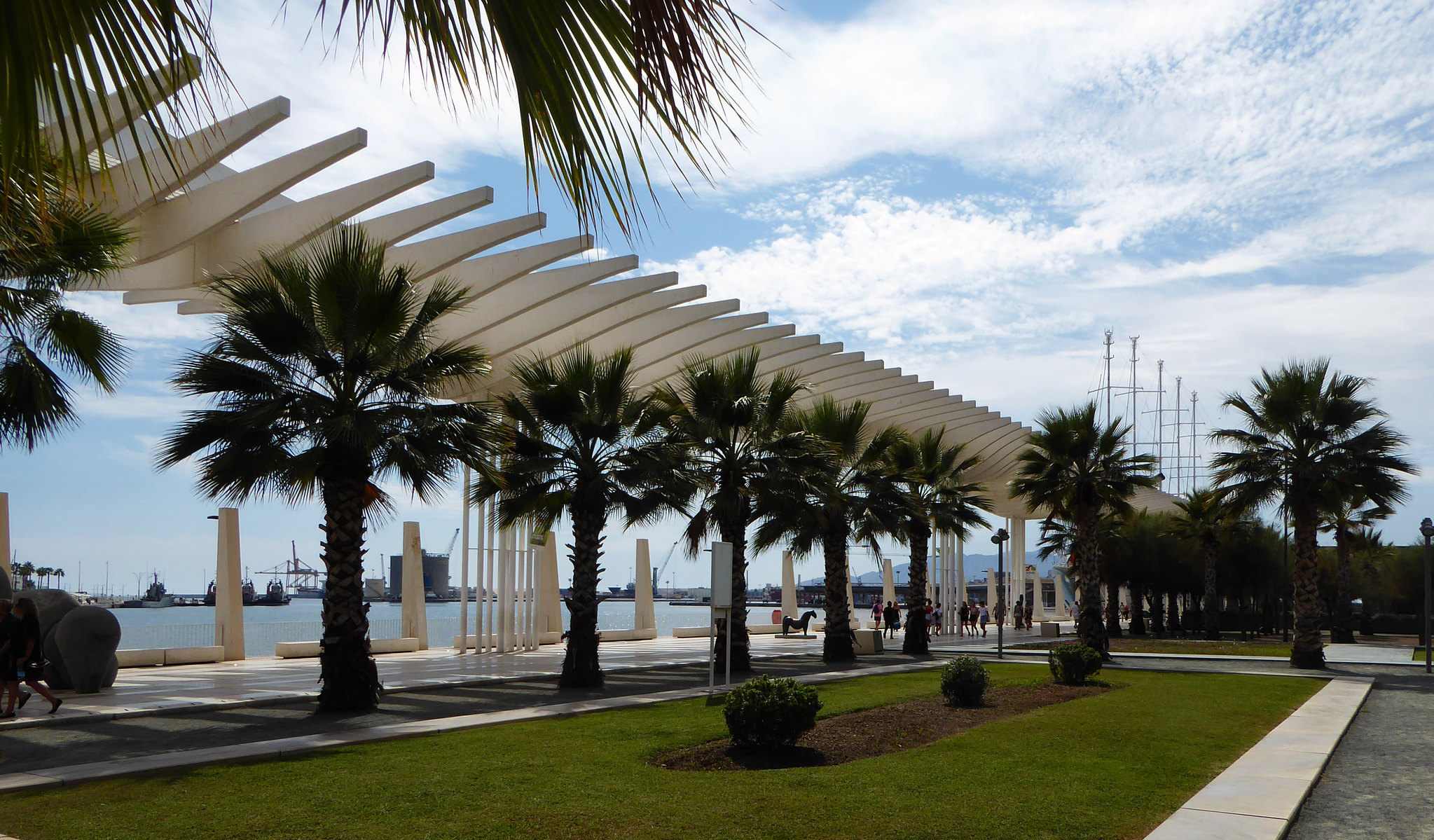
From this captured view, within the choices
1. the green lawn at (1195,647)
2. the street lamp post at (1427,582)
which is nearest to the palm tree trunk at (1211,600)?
the green lawn at (1195,647)

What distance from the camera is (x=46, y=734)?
39.5 feet

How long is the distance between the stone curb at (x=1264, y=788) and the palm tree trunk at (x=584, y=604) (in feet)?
32.4

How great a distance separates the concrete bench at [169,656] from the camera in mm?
21125

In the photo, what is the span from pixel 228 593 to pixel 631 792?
17.3m

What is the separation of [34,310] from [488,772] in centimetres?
675

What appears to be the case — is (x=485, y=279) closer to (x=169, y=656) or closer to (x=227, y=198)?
(x=227, y=198)

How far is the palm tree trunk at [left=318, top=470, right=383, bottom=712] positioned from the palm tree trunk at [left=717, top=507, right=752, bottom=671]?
8.31 meters

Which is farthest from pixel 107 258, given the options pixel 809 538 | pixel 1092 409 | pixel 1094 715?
pixel 1092 409

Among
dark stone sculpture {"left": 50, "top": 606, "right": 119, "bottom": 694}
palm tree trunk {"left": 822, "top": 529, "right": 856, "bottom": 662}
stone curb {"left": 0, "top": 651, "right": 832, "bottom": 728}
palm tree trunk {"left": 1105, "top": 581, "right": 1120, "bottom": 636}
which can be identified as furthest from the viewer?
palm tree trunk {"left": 1105, "top": 581, "right": 1120, "bottom": 636}

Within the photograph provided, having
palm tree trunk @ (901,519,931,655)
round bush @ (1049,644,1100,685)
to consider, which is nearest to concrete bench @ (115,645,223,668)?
palm tree trunk @ (901,519,931,655)

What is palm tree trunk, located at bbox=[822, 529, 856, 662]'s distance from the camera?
2538 cm

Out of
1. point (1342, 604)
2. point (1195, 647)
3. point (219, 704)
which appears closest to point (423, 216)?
point (219, 704)

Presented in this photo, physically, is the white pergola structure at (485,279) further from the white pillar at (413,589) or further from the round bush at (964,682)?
the round bush at (964,682)

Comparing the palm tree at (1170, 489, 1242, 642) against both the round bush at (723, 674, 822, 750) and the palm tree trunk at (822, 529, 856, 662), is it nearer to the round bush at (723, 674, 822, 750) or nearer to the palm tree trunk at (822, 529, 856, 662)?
the palm tree trunk at (822, 529, 856, 662)
